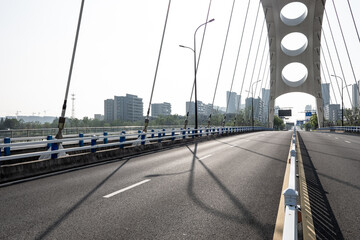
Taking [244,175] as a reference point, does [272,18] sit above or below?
above

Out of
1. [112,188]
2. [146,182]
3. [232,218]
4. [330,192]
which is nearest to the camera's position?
[232,218]

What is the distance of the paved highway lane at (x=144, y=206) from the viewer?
3.66 meters

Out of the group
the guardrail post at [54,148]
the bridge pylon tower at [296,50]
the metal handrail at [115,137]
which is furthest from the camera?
the bridge pylon tower at [296,50]

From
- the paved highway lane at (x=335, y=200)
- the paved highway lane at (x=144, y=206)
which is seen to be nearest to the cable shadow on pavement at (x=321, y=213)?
the paved highway lane at (x=335, y=200)

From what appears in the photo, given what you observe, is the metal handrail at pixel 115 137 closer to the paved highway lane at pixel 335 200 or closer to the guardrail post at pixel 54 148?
the guardrail post at pixel 54 148

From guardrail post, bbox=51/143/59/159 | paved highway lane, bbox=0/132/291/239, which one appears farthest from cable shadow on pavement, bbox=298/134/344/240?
guardrail post, bbox=51/143/59/159

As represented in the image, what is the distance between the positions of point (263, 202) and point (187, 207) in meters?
1.46

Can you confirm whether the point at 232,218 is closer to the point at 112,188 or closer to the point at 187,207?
the point at 187,207

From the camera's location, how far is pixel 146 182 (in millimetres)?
6746

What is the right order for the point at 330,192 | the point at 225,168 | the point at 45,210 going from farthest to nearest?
1. the point at 225,168
2. the point at 330,192
3. the point at 45,210

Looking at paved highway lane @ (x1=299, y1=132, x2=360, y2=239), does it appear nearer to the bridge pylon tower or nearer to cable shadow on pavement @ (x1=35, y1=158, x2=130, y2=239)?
cable shadow on pavement @ (x1=35, y1=158, x2=130, y2=239)

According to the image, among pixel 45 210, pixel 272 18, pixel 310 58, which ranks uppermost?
pixel 272 18

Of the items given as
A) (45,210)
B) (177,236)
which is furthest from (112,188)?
(177,236)

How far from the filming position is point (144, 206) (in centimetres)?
479
